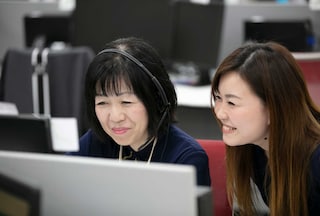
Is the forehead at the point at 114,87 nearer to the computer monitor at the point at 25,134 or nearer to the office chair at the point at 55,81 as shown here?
the computer monitor at the point at 25,134

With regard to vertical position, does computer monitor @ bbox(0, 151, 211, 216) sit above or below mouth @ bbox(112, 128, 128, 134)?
above

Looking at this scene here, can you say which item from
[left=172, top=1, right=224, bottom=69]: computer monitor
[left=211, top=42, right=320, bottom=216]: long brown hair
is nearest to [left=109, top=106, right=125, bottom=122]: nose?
[left=211, top=42, right=320, bottom=216]: long brown hair

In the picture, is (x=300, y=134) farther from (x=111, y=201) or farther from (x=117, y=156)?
(x=111, y=201)

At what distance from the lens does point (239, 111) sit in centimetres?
122

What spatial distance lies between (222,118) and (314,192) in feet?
0.91

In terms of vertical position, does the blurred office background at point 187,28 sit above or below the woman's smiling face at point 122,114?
above

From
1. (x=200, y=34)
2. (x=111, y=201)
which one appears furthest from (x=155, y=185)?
(x=200, y=34)

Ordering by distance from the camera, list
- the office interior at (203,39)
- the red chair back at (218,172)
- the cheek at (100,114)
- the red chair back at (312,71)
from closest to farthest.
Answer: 1. the cheek at (100,114)
2. the red chair back at (218,172)
3. the red chair back at (312,71)
4. the office interior at (203,39)

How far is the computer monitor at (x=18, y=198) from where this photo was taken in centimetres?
69

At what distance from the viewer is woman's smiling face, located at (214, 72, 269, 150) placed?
1.21 m

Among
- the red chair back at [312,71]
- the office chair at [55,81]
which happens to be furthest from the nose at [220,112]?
the office chair at [55,81]

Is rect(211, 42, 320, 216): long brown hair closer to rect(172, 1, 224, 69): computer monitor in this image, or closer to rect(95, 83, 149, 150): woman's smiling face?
rect(95, 83, 149, 150): woman's smiling face

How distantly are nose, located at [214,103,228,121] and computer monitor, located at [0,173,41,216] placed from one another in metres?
0.61

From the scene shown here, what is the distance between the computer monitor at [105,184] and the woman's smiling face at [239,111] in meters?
0.48
